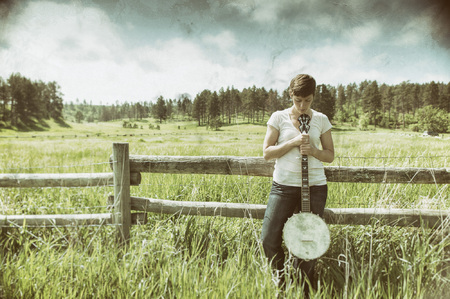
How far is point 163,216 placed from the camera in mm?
3836

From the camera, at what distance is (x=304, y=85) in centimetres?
206

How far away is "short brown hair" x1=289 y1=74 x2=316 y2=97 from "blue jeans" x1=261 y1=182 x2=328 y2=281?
833mm

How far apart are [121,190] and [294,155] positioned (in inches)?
86.6

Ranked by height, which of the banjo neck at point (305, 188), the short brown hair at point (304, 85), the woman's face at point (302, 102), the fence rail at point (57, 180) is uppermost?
the short brown hair at point (304, 85)

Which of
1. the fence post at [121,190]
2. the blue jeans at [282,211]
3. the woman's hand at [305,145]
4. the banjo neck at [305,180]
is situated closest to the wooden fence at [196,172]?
the fence post at [121,190]

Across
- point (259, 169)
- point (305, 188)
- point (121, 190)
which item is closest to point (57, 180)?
point (121, 190)

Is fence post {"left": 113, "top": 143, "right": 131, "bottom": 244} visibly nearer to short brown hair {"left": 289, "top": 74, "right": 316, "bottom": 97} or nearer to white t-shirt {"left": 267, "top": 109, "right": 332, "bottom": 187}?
white t-shirt {"left": 267, "top": 109, "right": 332, "bottom": 187}

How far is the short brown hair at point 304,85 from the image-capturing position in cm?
206

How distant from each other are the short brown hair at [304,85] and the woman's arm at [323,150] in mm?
427

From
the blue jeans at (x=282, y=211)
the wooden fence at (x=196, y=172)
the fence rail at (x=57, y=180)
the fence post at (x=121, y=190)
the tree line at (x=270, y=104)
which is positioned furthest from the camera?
the tree line at (x=270, y=104)

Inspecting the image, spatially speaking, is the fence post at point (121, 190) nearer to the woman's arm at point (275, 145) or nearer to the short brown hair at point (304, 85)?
the woman's arm at point (275, 145)

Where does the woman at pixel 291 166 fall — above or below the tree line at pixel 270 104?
below

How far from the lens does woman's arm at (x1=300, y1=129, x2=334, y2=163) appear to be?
2.12m

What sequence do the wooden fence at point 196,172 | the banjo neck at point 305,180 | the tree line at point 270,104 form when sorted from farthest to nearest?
the tree line at point 270,104 < the wooden fence at point 196,172 < the banjo neck at point 305,180
